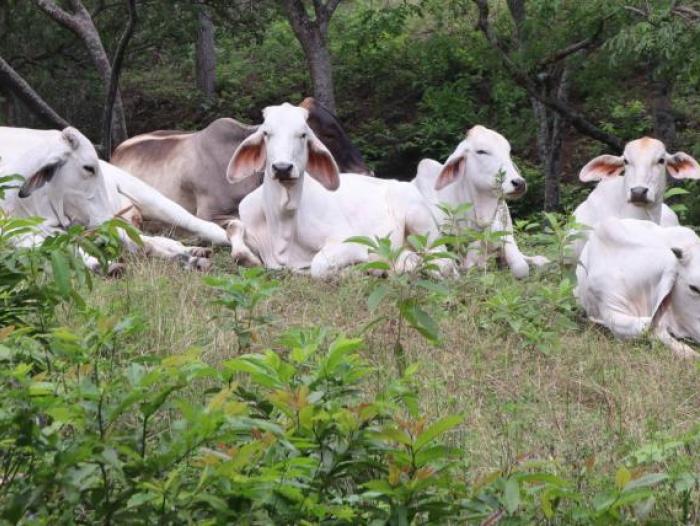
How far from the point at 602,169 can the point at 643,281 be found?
9.33 ft

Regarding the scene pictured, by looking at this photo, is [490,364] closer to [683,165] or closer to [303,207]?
[303,207]

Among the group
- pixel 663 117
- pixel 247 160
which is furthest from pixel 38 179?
pixel 663 117

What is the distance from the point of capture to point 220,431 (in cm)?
347

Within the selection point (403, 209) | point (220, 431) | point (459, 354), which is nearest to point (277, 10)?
point (403, 209)

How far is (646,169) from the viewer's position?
9.76 m

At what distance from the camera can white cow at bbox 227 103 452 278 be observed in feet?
29.9

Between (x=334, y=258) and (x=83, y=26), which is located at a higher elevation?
(x=83, y=26)

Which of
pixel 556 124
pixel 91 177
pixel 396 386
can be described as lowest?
pixel 556 124

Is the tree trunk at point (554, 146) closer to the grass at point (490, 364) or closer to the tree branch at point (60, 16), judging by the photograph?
the tree branch at point (60, 16)

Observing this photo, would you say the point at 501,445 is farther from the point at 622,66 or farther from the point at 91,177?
the point at 622,66

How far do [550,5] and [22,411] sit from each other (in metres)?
9.83

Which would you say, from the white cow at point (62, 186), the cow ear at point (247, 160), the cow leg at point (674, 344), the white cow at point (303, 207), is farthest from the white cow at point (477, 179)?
the cow leg at point (674, 344)

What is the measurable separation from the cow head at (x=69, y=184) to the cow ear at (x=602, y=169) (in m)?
3.54

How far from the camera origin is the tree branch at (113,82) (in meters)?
12.3
